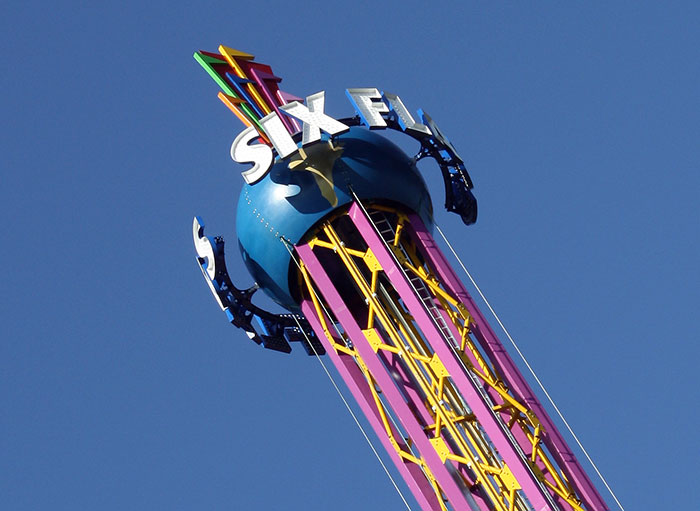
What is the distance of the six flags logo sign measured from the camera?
1960 inches

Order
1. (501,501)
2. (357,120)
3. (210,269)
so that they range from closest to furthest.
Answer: (501,501), (357,120), (210,269)

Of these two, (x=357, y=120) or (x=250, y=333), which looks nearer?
(x=357, y=120)

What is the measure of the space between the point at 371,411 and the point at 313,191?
236 inches

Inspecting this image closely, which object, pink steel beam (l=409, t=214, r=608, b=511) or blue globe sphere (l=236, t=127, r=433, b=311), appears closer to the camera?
→ pink steel beam (l=409, t=214, r=608, b=511)

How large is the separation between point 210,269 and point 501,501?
38.7 feet

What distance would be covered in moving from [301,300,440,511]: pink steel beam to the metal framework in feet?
0.09

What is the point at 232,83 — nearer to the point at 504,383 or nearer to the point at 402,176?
the point at 402,176

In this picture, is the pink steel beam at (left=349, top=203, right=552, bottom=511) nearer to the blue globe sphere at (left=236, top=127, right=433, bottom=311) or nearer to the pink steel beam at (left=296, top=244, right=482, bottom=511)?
the pink steel beam at (left=296, top=244, right=482, bottom=511)

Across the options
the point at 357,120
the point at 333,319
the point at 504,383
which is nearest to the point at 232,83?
the point at 357,120

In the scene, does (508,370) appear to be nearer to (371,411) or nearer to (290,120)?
(371,411)

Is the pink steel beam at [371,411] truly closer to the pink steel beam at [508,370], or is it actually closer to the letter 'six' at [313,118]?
the pink steel beam at [508,370]

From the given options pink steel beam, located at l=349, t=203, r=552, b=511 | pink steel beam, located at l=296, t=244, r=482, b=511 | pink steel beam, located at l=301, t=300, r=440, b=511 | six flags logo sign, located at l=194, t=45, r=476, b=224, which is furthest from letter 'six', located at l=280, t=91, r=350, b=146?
pink steel beam, located at l=301, t=300, r=440, b=511

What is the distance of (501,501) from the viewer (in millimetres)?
47094

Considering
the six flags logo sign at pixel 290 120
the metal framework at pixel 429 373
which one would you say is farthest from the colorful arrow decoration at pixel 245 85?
the metal framework at pixel 429 373
